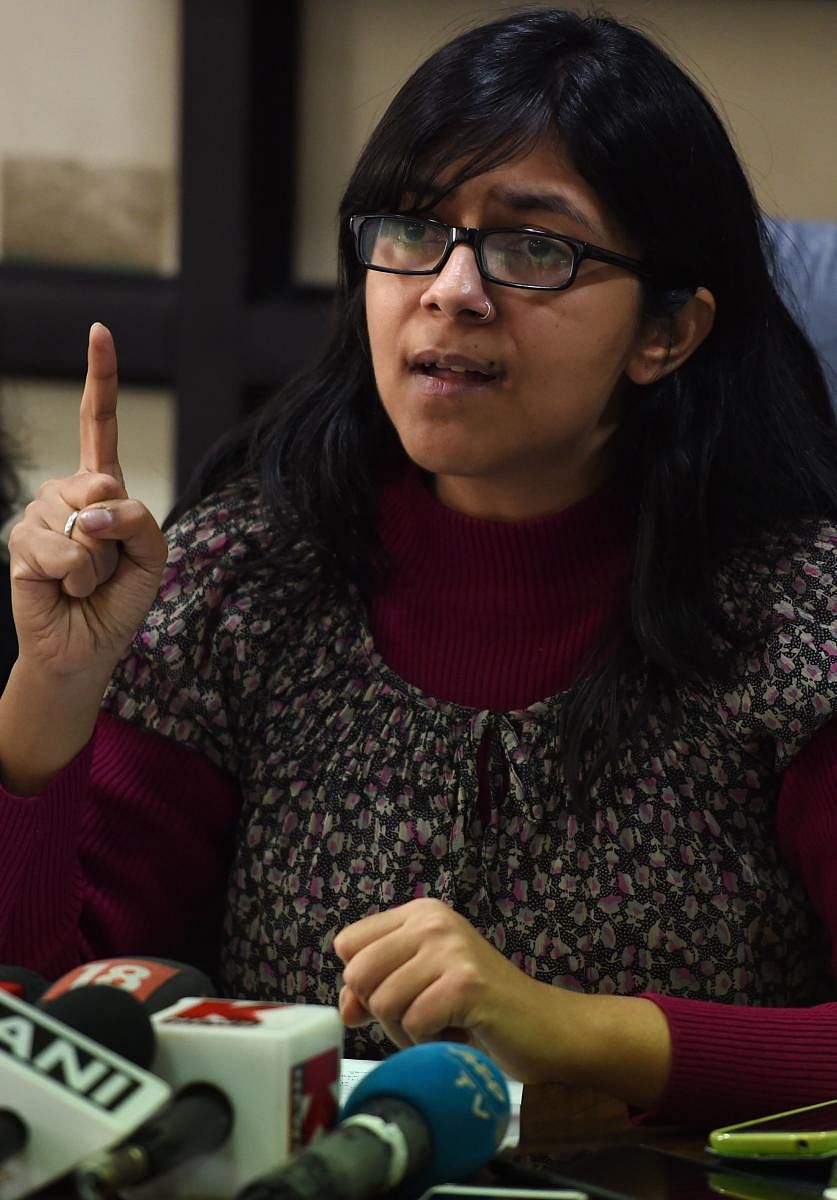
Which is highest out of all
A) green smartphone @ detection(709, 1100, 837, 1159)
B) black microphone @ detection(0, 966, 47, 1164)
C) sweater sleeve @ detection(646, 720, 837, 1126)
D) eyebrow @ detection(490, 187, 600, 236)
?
eyebrow @ detection(490, 187, 600, 236)

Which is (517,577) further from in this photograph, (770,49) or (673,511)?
(770,49)

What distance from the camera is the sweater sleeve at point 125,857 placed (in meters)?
1.22

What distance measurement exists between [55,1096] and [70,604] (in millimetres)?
607

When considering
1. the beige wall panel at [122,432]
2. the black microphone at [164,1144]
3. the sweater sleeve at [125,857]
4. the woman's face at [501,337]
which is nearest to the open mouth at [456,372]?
the woman's face at [501,337]

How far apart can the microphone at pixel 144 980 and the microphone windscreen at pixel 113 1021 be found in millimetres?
29

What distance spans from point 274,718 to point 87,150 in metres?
1.74

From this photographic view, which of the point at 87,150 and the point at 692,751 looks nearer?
the point at 692,751

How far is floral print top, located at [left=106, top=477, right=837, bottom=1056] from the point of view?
4.11 feet

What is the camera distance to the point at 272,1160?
686mm

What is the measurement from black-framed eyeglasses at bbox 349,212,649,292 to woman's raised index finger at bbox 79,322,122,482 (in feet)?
0.70

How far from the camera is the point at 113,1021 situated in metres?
0.68

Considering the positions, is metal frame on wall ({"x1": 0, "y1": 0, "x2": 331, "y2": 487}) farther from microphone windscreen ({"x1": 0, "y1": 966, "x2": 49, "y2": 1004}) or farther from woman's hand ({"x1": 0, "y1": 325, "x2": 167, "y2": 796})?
microphone windscreen ({"x1": 0, "y1": 966, "x2": 49, "y2": 1004})

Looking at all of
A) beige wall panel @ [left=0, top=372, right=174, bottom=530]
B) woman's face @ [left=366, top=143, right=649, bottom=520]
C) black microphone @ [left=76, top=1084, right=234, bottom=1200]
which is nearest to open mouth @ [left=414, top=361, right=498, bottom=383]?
woman's face @ [left=366, top=143, right=649, bottom=520]

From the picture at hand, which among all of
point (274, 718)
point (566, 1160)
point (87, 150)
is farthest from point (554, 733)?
point (87, 150)
